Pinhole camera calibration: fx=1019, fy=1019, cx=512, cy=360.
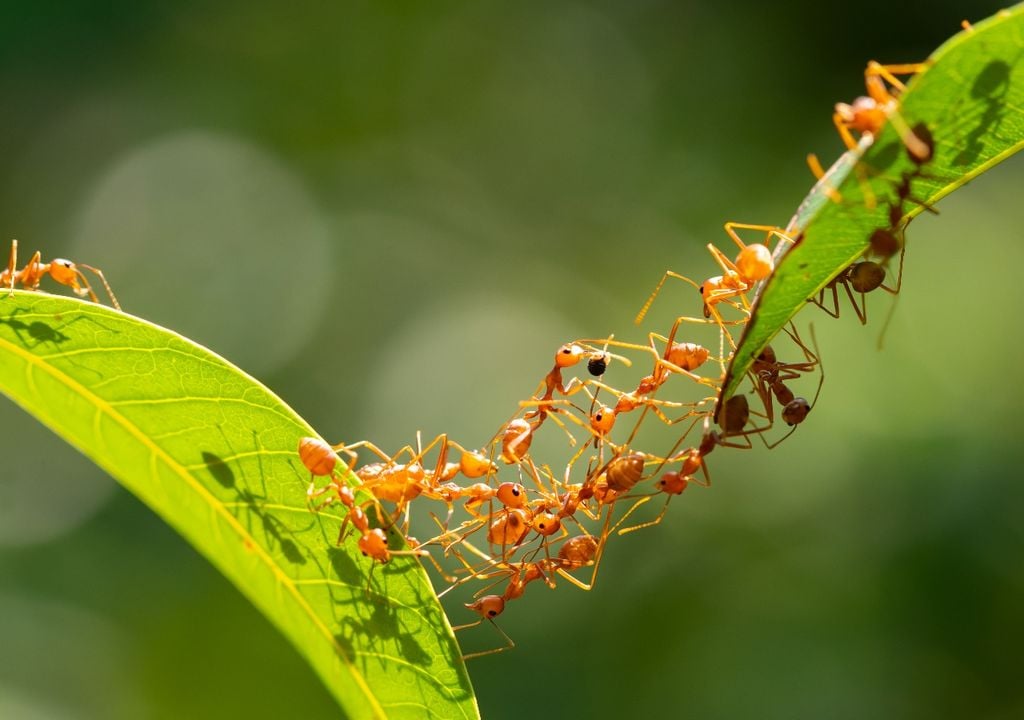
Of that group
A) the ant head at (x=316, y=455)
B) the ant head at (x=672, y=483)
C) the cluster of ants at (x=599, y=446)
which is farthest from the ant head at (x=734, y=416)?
the ant head at (x=316, y=455)

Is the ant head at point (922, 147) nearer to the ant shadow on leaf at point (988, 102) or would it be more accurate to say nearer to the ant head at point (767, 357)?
the ant shadow on leaf at point (988, 102)

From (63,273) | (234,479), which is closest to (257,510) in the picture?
(234,479)

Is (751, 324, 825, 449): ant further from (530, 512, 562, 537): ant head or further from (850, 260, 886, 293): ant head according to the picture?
(530, 512, 562, 537): ant head

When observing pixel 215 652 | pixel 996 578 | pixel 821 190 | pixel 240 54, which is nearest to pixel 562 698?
pixel 215 652

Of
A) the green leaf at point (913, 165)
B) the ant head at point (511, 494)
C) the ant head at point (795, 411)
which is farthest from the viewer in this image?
the ant head at point (511, 494)

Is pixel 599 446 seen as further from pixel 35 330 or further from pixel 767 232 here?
pixel 35 330

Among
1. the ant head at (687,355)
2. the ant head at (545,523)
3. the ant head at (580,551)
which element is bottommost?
the ant head at (580,551)

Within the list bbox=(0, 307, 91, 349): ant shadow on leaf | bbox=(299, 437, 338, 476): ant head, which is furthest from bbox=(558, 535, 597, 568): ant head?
bbox=(0, 307, 91, 349): ant shadow on leaf
